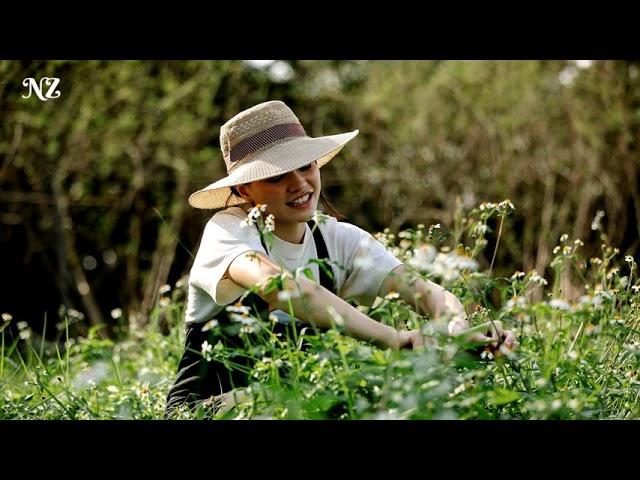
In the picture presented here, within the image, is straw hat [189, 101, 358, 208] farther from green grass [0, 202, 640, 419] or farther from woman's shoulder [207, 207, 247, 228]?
green grass [0, 202, 640, 419]

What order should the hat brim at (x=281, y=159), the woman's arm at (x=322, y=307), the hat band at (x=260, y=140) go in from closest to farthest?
the woman's arm at (x=322, y=307)
the hat brim at (x=281, y=159)
the hat band at (x=260, y=140)

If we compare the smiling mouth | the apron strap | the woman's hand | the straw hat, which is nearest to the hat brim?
the straw hat

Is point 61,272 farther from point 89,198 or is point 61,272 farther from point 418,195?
point 418,195

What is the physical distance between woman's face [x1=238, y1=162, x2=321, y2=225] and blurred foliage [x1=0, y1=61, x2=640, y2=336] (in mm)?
4207

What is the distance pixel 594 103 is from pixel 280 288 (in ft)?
18.8

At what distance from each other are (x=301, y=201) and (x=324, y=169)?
212 inches

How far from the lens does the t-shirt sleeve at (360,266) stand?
3006 mm

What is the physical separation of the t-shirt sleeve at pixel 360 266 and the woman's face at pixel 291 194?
9.1 inches

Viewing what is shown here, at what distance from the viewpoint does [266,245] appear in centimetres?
285

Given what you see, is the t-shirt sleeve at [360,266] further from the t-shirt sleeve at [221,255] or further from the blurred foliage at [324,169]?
the blurred foliage at [324,169]

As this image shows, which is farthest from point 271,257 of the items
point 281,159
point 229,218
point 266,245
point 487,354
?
point 487,354

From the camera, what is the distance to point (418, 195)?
7.71 meters

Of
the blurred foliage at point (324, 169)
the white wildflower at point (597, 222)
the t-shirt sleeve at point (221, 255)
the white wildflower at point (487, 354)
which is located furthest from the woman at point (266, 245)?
the blurred foliage at point (324, 169)
